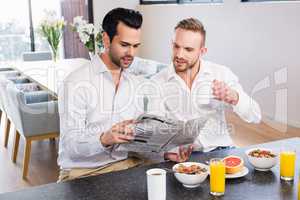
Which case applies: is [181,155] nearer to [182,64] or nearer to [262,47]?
[182,64]

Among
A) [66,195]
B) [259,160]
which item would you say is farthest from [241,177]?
[66,195]

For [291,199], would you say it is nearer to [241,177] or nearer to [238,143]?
[241,177]

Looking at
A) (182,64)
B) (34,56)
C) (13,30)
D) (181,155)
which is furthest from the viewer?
(13,30)

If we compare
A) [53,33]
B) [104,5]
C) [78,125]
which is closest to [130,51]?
[78,125]

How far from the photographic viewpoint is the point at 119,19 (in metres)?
1.74

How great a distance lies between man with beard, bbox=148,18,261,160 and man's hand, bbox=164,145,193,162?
0.12m

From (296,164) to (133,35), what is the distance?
840mm

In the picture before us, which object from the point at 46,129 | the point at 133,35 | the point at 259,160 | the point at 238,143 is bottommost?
the point at 238,143

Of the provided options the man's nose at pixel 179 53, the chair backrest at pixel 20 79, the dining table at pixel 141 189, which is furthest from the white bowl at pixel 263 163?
the chair backrest at pixel 20 79

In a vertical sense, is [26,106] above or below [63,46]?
below

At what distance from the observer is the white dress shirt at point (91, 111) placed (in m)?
1.80

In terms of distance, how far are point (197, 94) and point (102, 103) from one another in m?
0.47

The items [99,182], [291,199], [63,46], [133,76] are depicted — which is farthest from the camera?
[63,46]

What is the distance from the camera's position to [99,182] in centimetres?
151
